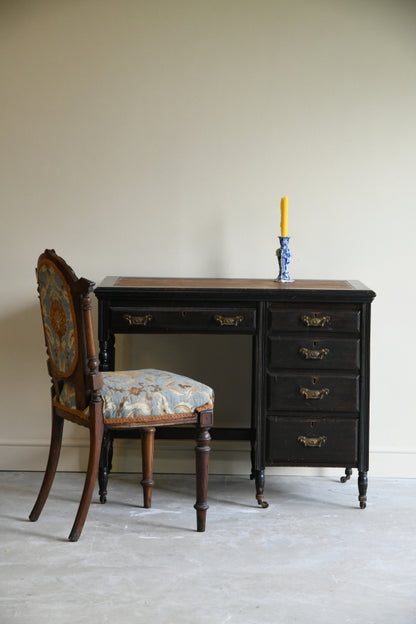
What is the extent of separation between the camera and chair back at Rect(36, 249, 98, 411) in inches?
106

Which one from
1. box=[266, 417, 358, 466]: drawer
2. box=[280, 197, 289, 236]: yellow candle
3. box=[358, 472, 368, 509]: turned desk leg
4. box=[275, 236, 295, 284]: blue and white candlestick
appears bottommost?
box=[358, 472, 368, 509]: turned desk leg

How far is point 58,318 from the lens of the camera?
283 centimetres

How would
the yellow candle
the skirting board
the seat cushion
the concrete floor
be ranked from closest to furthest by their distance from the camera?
the concrete floor → the seat cushion → the yellow candle → the skirting board

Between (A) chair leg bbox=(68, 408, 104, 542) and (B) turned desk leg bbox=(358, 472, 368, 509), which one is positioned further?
(B) turned desk leg bbox=(358, 472, 368, 509)

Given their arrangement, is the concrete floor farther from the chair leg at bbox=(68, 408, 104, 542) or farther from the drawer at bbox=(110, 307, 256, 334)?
the drawer at bbox=(110, 307, 256, 334)

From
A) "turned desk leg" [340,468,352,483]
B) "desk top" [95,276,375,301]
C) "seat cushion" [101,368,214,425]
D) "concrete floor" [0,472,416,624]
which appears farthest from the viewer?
"turned desk leg" [340,468,352,483]

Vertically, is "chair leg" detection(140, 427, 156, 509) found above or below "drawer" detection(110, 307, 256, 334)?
below

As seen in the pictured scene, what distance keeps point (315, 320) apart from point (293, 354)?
0.16m

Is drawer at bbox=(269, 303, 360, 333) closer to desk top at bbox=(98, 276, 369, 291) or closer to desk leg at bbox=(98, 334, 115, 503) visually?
desk top at bbox=(98, 276, 369, 291)

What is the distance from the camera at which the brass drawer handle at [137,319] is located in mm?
3131

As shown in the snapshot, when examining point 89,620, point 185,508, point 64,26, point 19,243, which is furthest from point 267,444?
point 64,26

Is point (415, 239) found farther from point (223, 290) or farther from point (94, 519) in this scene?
point (94, 519)

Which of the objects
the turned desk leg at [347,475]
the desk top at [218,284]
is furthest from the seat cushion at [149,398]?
the turned desk leg at [347,475]

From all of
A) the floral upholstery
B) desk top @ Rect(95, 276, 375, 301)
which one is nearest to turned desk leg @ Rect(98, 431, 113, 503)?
the floral upholstery
